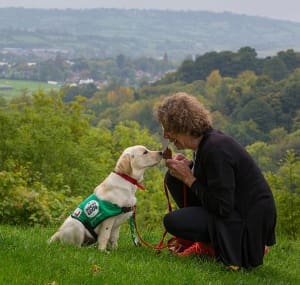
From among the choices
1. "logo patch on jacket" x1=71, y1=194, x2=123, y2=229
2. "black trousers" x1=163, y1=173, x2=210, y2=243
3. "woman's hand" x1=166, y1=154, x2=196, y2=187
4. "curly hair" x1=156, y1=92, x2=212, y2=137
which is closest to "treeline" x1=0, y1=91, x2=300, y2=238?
"logo patch on jacket" x1=71, y1=194, x2=123, y2=229

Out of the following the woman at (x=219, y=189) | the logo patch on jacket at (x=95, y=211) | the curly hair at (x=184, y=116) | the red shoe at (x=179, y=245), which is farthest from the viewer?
the red shoe at (x=179, y=245)

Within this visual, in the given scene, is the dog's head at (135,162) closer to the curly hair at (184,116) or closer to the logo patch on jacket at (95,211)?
the logo patch on jacket at (95,211)

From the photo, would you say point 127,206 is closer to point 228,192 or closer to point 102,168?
point 228,192

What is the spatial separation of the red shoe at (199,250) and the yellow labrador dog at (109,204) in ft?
2.57

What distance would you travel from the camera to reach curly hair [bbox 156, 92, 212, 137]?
6551mm

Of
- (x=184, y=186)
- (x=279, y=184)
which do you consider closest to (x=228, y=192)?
(x=184, y=186)

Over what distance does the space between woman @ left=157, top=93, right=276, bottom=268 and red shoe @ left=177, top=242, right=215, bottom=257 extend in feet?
0.73

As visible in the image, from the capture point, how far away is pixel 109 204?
6.91m

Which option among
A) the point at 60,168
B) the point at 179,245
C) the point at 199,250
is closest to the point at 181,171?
the point at 199,250

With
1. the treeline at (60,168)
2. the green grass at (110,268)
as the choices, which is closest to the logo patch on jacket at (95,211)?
the green grass at (110,268)

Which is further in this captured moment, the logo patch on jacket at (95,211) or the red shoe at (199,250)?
the red shoe at (199,250)

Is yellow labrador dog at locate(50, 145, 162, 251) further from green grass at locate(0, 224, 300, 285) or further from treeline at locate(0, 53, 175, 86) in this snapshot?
treeline at locate(0, 53, 175, 86)

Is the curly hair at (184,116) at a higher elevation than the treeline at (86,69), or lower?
higher

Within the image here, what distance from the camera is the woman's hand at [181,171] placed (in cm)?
671
